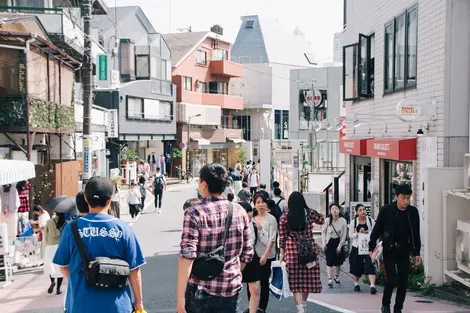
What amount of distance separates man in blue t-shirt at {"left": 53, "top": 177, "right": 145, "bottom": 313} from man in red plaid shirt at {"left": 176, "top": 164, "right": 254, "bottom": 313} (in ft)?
1.49

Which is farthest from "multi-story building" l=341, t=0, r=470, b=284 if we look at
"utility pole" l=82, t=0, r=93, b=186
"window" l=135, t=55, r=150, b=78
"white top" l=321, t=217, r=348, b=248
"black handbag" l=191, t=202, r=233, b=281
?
"window" l=135, t=55, r=150, b=78

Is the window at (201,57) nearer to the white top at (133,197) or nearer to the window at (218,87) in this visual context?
the window at (218,87)

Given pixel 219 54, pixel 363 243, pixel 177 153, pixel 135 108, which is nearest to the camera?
pixel 363 243

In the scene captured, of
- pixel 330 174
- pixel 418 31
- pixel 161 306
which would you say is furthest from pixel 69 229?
pixel 330 174

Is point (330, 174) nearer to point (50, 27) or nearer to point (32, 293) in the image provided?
point (50, 27)

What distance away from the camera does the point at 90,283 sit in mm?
4383

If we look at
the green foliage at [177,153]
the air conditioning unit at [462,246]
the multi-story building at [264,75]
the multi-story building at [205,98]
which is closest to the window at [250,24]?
the multi-story building at [264,75]

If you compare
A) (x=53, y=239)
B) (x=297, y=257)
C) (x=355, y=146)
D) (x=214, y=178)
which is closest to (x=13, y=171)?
(x=53, y=239)

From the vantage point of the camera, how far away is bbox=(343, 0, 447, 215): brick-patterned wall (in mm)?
10266

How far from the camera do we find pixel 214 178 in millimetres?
4582

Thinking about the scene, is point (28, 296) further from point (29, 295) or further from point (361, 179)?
point (361, 179)

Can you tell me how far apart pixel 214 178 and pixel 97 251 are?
1038 millimetres

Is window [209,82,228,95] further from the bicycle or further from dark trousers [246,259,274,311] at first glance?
dark trousers [246,259,274,311]

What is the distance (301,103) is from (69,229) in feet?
125
